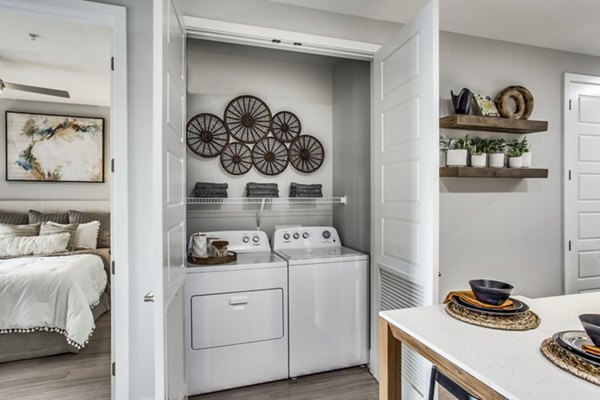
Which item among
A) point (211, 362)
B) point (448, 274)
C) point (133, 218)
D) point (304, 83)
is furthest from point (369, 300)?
point (304, 83)

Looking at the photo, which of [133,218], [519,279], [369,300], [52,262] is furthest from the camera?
[52,262]

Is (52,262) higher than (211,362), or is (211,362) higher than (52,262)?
(52,262)

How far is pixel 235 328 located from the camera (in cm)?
222

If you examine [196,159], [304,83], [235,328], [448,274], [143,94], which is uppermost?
[304,83]

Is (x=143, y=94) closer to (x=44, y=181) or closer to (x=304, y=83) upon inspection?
(x=304, y=83)

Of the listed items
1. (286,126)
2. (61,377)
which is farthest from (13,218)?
(286,126)

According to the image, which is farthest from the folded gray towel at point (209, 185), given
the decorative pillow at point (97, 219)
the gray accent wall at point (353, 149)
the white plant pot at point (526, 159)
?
the decorative pillow at point (97, 219)

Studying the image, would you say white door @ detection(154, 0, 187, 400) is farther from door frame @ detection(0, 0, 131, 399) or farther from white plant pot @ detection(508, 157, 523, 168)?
white plant pot @ detection(508, 157, 523, 168)

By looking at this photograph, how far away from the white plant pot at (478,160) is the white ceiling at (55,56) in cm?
285

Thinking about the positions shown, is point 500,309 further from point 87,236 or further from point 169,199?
point 87,236

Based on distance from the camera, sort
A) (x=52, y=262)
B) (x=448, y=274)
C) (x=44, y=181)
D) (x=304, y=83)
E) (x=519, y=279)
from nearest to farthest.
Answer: (x=448, y=274) < (x=519, y=279) < (x=304, y=83) < (x=52, y=262) < (x=44, y=181)

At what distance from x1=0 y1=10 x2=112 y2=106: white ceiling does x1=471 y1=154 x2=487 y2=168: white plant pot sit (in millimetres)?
2854

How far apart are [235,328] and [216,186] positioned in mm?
1115

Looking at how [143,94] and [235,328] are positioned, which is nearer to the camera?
[143,94]
